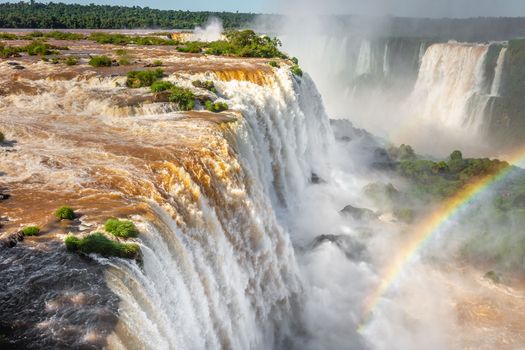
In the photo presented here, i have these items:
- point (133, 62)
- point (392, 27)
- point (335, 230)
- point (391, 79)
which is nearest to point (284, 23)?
point (392, 27)

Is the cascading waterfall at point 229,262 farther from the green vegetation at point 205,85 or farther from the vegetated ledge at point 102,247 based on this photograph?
the green vegetation at point 205,85

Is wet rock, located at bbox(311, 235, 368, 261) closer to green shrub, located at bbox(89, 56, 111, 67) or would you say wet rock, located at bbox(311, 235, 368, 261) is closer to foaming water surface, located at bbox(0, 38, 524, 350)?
foaming water surface, located at bbox(0, 38, 524, 350)

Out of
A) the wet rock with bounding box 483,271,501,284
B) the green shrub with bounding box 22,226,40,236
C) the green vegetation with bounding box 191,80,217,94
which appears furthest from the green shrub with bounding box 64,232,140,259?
the wet rock with bounding box 483,271,501,284

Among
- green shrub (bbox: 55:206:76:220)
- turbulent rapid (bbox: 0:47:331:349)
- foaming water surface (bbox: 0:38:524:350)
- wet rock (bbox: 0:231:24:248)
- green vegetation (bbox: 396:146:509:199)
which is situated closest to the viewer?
foaming water surface (bbox: 0:38:524:350)

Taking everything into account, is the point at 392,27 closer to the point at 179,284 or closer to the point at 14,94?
the point at 14,94

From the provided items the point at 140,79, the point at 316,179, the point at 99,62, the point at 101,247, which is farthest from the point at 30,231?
the point at 316,179

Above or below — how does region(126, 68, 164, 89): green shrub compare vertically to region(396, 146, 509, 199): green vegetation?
above

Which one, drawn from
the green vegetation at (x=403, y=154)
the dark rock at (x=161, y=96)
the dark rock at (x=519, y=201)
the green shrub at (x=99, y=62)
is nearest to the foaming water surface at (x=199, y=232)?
the dark rock at (x=161, y=96)
